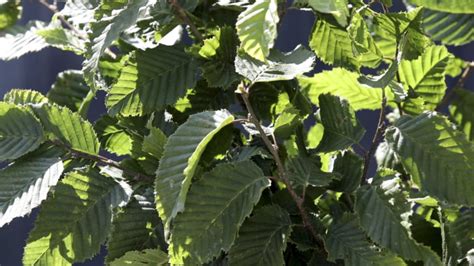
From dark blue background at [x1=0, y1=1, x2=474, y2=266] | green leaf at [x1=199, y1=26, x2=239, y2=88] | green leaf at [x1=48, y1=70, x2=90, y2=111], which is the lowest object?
dark blue background at [x1=0, y1=1, x2=474, y2=266]

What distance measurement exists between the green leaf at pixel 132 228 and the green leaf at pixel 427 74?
34 cm

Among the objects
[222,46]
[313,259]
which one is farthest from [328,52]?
[313,259]

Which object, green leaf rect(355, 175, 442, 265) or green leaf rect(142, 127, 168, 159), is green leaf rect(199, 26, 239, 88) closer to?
green leaf rect(142, 127, 168, 159)

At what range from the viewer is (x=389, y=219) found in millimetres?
733

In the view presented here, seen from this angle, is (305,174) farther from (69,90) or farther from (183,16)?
(69,90)

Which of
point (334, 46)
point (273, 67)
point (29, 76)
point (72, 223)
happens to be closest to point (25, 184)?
point (72, 223)

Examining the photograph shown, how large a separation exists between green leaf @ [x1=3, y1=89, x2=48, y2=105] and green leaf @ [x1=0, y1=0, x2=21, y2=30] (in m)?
0.28

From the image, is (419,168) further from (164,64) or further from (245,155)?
(164,64)

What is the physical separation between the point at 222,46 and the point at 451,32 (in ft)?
1.05

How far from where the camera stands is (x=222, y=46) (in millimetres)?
809

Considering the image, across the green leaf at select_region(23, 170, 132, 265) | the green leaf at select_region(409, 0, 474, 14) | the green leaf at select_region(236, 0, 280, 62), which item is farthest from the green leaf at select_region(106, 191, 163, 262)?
the green leaf at select_region(409, 0, 474, 14)

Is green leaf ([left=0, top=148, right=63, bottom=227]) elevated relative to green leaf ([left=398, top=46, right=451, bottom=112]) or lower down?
lower down

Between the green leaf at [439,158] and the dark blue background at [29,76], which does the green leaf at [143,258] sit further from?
Answer: the dark blue background at [29,76]

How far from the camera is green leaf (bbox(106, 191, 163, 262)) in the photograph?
79 cm
